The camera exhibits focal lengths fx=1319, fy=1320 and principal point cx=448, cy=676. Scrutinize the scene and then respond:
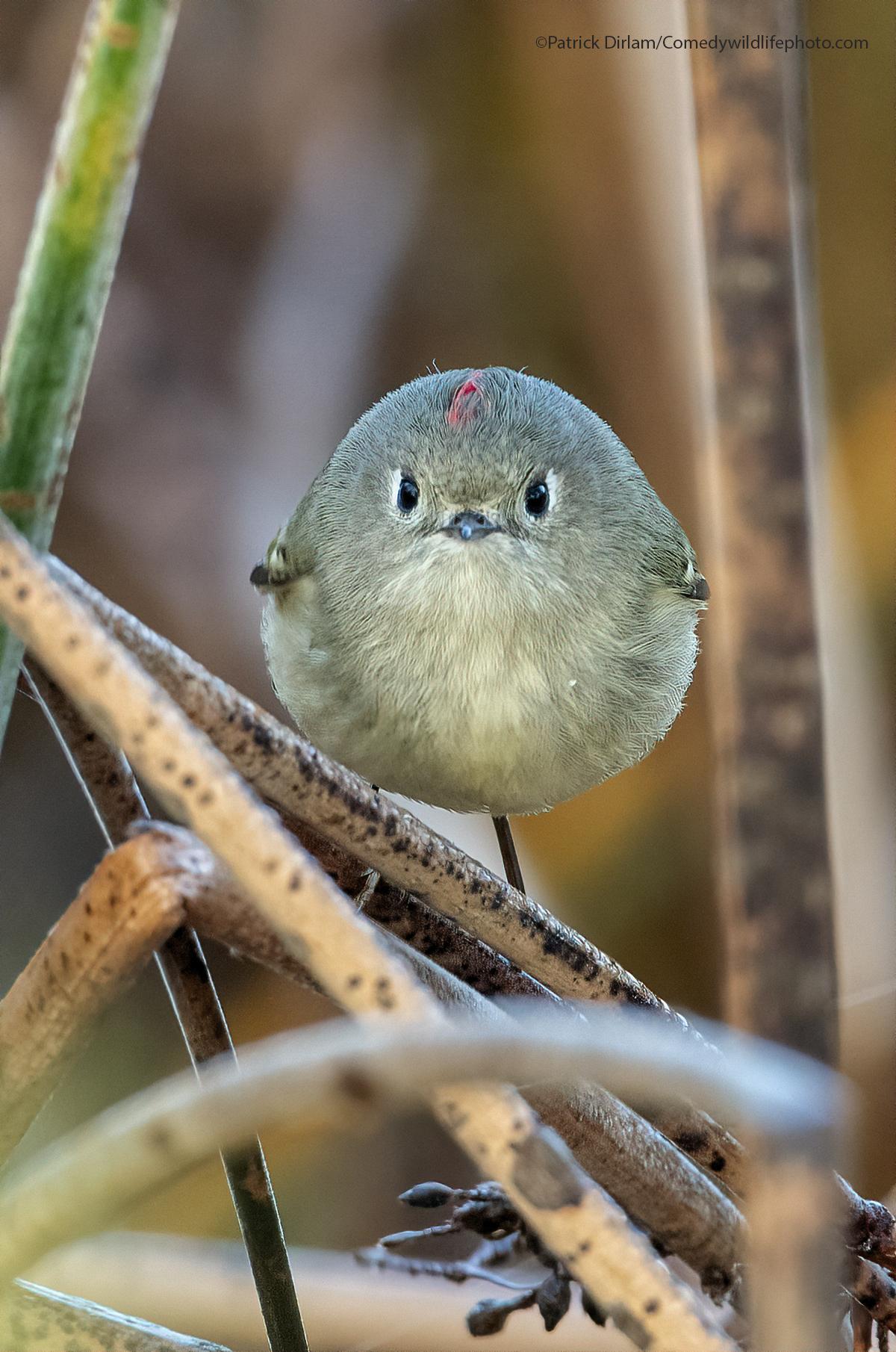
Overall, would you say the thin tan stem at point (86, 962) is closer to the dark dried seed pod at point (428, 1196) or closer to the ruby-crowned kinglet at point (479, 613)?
the dark dried seed pod at point (428, 1196)

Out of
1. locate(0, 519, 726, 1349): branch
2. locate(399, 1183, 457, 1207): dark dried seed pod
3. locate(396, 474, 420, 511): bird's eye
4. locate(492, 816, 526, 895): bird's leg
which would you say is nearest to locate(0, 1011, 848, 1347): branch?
locate(0, 519, 726, 1349): branch

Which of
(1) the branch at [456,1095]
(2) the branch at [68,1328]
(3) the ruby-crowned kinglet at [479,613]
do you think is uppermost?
(3) the ruby-crowned kinglet at [479,613]

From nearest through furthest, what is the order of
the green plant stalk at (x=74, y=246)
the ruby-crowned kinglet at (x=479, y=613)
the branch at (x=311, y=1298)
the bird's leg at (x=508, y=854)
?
the green plant stalk at (x=74, y=246) < the ruby-crowned kinglet at (x=479, y=613) < the branch at (x=311, y=1298) < the bird's leg at (x=508, y=854)

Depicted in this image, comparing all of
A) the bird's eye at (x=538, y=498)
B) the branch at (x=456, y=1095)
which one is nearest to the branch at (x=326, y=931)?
the branch at (x=456, y=1095)

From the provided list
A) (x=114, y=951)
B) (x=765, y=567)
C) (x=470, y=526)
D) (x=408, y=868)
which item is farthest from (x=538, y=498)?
(x=765, y=567)

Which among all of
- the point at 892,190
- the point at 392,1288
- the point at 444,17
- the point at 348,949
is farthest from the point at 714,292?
the point at 444,17

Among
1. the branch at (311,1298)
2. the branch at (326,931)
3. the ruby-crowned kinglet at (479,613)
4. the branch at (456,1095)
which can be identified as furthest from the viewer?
the branch at (311,1298)

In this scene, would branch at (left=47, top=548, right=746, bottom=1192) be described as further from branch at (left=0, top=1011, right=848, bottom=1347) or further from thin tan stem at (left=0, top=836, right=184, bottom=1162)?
branch at (left=0, top=1011, right=848, bottom=1347)
